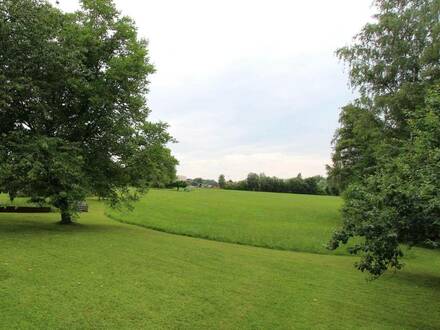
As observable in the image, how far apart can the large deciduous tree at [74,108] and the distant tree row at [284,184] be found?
378 feet

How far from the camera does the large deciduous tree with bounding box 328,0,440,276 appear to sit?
782cm

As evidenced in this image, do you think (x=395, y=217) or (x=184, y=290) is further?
(x=184, y=290)

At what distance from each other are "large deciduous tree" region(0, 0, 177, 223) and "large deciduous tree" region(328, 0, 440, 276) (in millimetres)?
11117

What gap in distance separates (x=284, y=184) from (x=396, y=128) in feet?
381

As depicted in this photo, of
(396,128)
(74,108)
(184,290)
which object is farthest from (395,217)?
(74,108)

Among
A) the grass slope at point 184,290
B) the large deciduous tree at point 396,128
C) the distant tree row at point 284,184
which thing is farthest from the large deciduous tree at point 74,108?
the distant tree row at point 284,184

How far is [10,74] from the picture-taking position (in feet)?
52.8

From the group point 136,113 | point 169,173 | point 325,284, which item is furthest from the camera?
point 169,173

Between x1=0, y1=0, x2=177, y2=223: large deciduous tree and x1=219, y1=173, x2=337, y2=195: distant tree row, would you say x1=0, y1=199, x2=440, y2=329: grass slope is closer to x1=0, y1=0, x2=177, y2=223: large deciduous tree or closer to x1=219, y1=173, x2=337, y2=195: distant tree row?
x1=0, y1=0, x2=177, y2=223: large deciduous tree

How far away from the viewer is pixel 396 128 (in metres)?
20.5

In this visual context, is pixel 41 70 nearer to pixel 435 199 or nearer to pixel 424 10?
pixel 435 199

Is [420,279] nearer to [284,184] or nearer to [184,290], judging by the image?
[184,290]

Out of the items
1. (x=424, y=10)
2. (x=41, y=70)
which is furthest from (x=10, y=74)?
(x=424, y=10)

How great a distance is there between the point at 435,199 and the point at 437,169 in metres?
1.32
